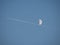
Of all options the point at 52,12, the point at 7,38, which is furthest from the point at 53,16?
the point at 7,38

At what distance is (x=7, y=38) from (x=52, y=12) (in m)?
1.16

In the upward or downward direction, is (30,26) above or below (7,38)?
above

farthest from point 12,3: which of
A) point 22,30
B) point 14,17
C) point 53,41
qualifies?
point 53,41

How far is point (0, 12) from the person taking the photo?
1844 millimetres

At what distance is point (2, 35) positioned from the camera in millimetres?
1853

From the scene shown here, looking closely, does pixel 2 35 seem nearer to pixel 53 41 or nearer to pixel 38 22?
pixel 38 22

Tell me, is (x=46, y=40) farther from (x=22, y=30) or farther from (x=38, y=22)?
(x=22, y=30)

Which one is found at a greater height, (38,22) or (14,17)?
(14,17)

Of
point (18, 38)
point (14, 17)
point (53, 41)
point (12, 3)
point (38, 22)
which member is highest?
point (12, 3)

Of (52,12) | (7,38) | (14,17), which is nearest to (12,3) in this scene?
(14,17)

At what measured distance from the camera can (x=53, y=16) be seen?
1937 mm

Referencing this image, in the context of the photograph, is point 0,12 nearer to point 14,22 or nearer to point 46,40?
point 14,22

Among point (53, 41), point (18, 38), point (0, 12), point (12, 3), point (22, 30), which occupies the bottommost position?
point (53, 41)

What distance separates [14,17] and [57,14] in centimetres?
97
